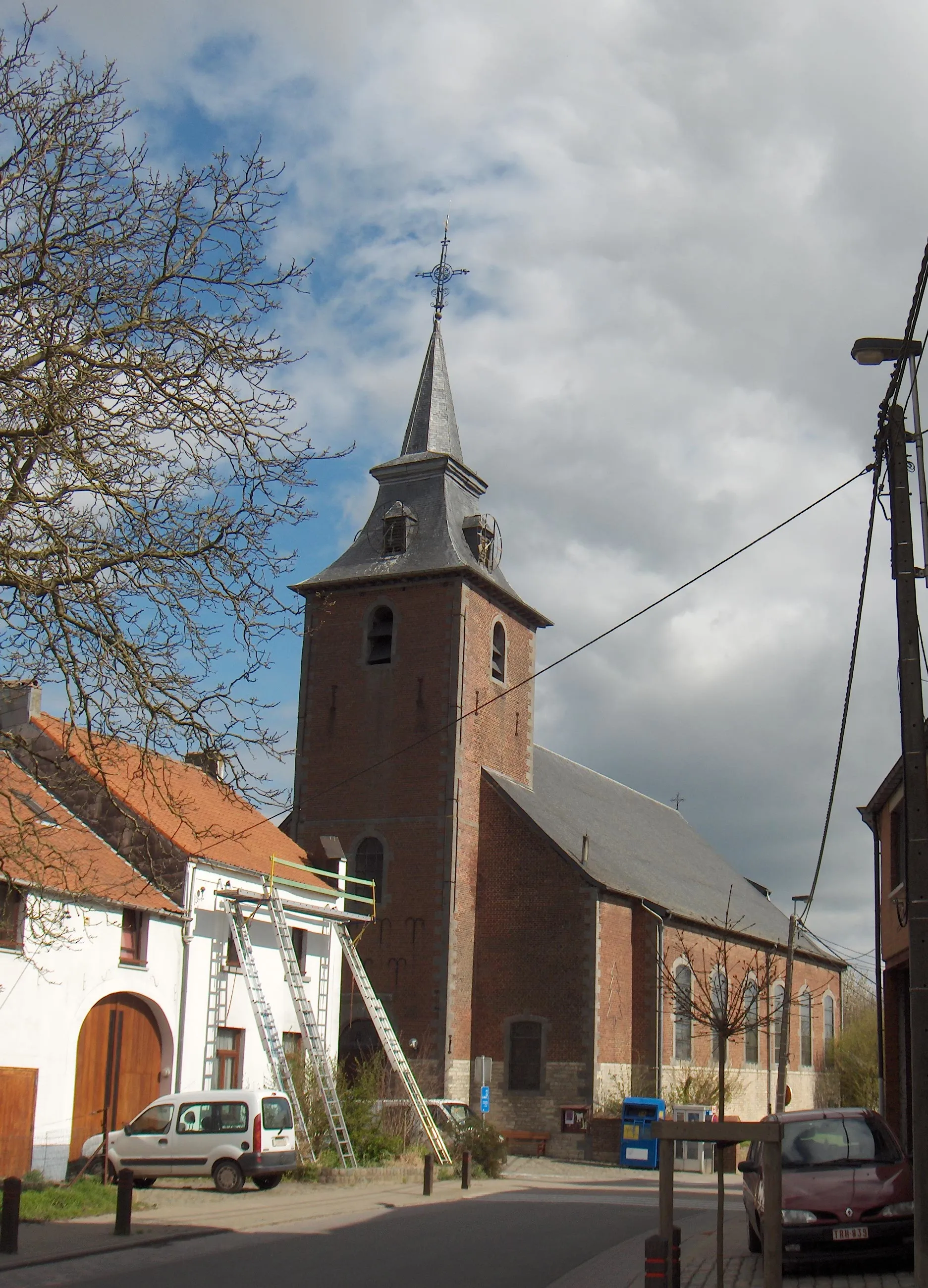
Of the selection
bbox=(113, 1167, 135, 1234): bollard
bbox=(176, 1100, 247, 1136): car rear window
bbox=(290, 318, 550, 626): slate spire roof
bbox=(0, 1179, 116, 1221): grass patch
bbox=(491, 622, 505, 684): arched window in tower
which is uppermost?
bbox=(290, 318, 550, 626): slate spire roof

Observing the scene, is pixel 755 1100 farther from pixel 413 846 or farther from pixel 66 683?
pixel 66 683

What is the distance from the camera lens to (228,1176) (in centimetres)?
1886

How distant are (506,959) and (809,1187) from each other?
21.2m

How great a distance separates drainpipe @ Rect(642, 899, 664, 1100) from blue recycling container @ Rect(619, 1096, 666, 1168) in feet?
9.75

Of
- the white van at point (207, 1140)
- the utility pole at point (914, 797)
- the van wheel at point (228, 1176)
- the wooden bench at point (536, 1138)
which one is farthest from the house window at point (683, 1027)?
the utility pole at point (914, 797)

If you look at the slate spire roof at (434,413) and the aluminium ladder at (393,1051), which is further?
the slate spire roof at (434,413)

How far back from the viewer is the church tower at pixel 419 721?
106 ft

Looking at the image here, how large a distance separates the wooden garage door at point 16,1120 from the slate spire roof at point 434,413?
2251 centimetres

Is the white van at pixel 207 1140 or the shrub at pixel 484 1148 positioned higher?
the white van at pixel 207 1140

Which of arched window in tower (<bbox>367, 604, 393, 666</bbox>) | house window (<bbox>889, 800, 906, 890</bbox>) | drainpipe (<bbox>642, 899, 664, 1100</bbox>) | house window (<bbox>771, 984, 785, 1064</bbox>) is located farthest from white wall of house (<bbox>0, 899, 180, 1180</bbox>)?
house window (<bbox>771, 984, 785, 1064</bbox>)

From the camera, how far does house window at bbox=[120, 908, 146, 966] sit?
21359mm

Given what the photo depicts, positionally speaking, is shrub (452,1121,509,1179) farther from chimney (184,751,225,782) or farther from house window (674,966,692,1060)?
chimney (184,751,225,782)

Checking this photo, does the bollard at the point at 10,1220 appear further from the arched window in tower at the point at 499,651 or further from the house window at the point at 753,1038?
the house window at the point at 753,1038

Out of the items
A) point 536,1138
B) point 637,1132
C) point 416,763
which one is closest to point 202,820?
point 416,763
